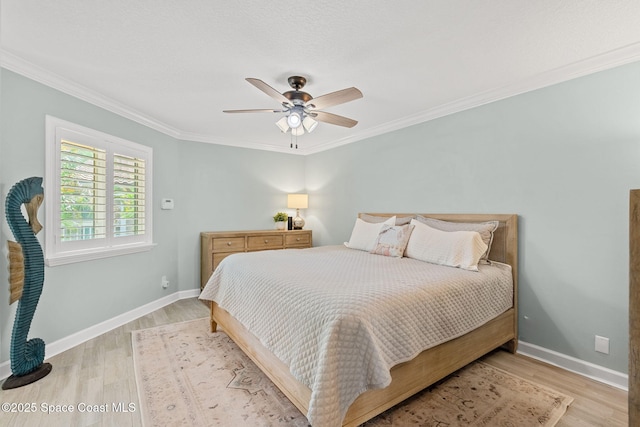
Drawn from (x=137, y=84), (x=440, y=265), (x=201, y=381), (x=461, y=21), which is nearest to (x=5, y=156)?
(x=137, y=84)

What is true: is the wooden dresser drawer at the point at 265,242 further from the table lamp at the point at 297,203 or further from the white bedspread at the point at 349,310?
the white bedspread at the point at 349,310

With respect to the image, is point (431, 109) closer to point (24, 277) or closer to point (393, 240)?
point (393, 240)

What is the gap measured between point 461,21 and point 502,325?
231cm

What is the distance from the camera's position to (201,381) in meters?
2.11

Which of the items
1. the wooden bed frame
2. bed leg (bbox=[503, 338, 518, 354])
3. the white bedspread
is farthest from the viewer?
bed leg (bbox=[503, 338, 518, 354])

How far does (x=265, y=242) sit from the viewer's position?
453cm

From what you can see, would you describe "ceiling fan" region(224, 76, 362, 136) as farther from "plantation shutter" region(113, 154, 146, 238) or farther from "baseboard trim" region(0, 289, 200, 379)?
"baseboard trim" region(0, 289, 200, 379)

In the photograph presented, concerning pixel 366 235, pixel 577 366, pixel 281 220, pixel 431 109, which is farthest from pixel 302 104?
pixel 577 366

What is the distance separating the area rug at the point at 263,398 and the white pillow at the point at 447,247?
0.85m

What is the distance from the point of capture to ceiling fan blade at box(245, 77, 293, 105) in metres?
1.92

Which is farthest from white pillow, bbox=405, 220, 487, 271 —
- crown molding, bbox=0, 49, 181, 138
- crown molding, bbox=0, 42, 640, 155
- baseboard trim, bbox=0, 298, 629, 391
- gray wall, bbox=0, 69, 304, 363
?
crown molding, bbox=0, 49, 181, 138

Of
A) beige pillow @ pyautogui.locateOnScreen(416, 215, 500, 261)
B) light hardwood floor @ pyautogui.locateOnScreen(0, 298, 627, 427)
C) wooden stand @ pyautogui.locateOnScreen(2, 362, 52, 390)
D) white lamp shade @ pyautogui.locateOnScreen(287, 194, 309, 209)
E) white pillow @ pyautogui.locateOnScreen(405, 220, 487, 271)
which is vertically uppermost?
white lamp shade @ pyautogui.locateOnScreen(287, 194, 309, 209)

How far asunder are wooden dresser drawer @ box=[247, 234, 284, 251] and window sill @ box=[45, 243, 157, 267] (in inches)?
Result: 52.8

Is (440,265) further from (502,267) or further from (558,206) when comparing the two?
(558,206)
